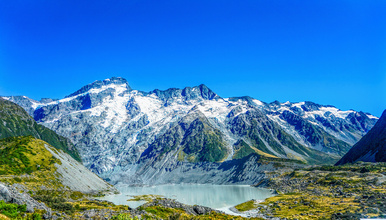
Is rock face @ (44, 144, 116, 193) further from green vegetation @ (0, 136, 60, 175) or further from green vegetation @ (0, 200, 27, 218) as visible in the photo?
green vegetation @ (0, 200, 27, 218)

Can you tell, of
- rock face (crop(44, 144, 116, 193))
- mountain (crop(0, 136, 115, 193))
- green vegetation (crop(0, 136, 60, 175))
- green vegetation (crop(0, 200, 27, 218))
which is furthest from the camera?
rock face (crop(44, 144, 116, 193))

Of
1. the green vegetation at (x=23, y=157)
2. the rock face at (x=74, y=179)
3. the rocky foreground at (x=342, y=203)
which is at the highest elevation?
the green vegetation at (x=23, y=157)

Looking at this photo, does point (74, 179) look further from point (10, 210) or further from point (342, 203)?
point (342, 203)

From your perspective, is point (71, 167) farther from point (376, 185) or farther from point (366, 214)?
point (376, 185)

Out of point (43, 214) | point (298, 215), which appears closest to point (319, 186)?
point (298, 215)

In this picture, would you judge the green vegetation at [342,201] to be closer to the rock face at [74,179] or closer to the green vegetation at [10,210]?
the green vegetation at [10,210]

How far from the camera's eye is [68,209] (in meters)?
64.1

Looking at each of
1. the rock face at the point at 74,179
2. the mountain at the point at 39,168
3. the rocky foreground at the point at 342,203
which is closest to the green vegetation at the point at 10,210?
the mountain at the point at 39,168

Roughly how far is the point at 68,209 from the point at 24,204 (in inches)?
855

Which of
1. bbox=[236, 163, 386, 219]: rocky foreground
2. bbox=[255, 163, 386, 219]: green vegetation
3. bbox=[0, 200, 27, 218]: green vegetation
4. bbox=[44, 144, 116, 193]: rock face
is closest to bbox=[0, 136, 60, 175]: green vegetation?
bbox=[44, 144, 116, 193]: rock face

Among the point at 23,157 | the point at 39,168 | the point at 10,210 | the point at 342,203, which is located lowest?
the point at 342,203

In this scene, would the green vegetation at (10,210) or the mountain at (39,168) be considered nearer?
the green vegetation at (10,210)

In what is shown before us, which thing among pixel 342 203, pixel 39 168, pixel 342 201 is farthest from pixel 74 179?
pixel 342 201

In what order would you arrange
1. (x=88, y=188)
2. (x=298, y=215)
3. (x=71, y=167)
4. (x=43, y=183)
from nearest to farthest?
(x=298, y=215) → (x=43, y=183) → (x=88, y=188) → (x=71, y=167)
